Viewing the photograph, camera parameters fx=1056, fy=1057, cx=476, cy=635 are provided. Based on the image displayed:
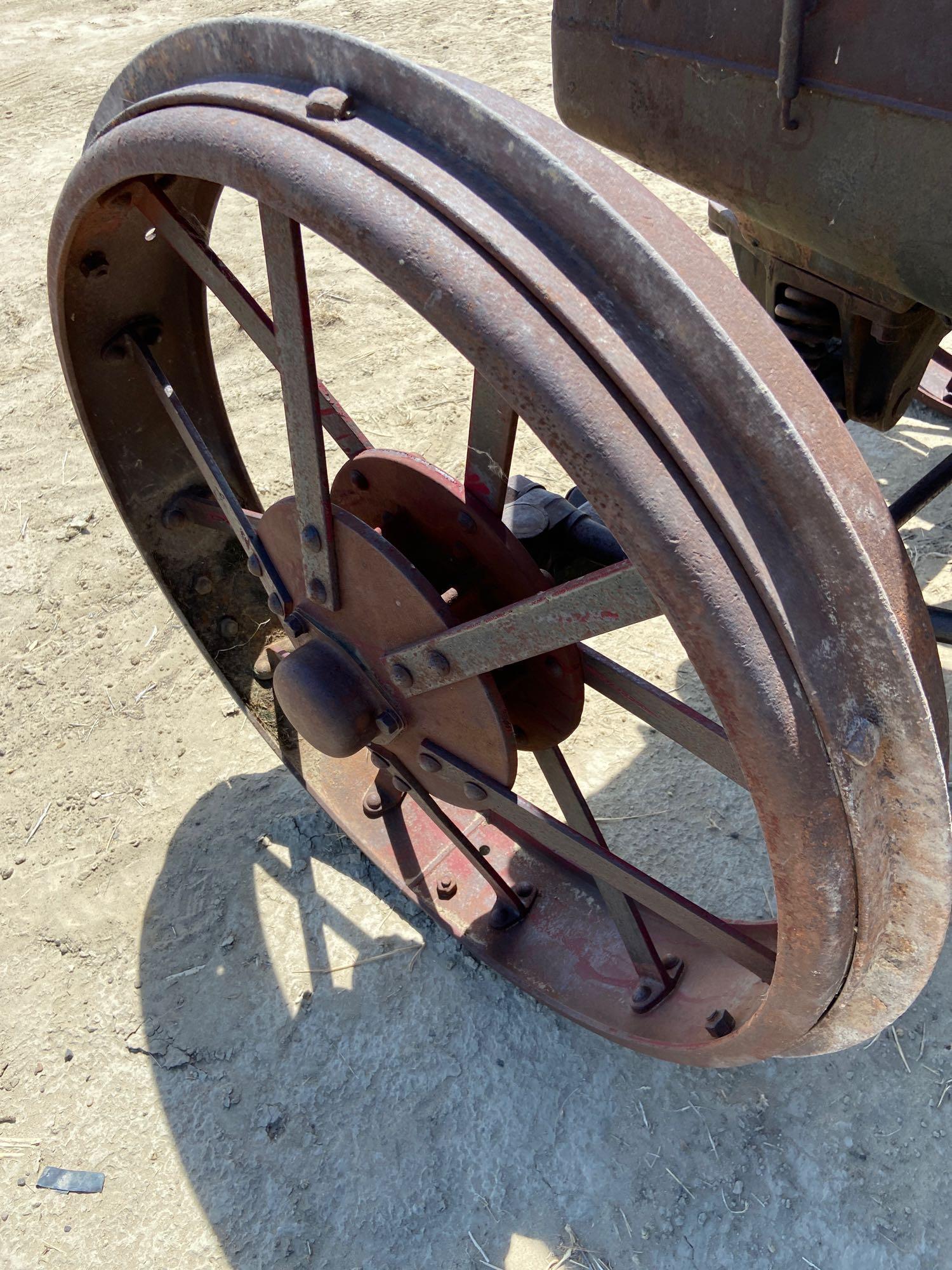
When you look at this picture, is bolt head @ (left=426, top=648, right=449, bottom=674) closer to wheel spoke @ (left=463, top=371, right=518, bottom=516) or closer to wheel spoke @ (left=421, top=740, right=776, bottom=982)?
wheel spoke @ (left=421, top=740, right=776, bottom=982)

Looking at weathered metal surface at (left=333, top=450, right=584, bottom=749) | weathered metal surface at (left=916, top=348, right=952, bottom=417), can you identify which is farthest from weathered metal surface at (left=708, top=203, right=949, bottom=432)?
weathered metal surface at (left=916, top=348, right=952, bottom=417)

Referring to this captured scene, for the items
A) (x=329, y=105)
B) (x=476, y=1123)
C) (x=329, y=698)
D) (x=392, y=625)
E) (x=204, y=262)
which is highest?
(x=329, y=105)

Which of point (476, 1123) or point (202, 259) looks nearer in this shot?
point (202, 259)

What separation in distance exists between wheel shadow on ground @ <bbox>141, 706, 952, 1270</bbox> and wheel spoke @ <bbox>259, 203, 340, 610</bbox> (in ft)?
3.39

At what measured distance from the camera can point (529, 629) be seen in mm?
1530

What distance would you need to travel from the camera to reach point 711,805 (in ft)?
8.85

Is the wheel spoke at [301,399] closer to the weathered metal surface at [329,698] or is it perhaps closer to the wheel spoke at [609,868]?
the weathered metal surface at [329,698]

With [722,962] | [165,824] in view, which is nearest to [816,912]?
[722,962]

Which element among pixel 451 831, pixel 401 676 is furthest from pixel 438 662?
pixel 451 831

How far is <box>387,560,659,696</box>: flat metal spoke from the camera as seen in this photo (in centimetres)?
138

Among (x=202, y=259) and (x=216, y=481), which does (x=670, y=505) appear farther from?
(x=216, y=481)

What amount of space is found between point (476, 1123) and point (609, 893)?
583mm

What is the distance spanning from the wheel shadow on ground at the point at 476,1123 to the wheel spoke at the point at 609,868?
59 cm

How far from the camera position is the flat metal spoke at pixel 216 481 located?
6.75ft
